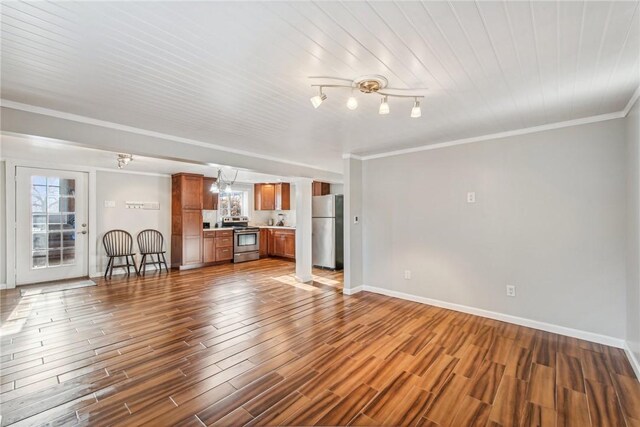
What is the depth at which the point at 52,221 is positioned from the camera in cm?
512

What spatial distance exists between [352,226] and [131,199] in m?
4.92

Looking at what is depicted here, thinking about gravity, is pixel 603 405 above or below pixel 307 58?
below

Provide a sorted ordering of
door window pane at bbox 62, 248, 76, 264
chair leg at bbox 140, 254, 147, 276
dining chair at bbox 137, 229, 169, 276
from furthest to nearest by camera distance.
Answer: dining chair at bbox 137, 229, 169, 276 → chair leg at bbox 140, 254, 147, 276 → door window pane at bbox 62, 248, 76, 264

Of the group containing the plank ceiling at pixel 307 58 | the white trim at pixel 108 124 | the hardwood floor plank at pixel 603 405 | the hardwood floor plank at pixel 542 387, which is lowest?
the hardwood floor plank at pixel 603 405

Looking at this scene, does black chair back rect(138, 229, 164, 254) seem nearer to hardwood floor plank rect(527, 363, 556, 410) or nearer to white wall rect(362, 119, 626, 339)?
white wall rect(362, 119, 626, 339)

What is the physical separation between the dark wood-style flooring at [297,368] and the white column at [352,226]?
2.26 ft

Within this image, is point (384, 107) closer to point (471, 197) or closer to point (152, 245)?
point (471, 197)

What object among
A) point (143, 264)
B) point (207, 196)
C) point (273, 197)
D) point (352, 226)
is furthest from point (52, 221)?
point (352, 226)

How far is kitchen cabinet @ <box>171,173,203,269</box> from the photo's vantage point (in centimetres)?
638

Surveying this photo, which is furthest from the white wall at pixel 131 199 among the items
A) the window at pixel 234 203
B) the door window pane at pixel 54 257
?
the window at pixel 234 203

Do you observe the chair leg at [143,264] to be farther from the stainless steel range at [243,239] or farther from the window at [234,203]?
the window at [234,203]

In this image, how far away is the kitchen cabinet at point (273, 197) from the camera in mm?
8133

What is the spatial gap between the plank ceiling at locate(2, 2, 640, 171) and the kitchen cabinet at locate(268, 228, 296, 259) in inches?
197

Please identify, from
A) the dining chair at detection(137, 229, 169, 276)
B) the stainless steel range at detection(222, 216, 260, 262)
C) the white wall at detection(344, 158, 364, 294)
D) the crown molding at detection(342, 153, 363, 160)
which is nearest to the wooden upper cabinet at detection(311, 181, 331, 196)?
the stainless steel range at detection(222, 216, 260, 262)
